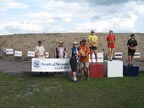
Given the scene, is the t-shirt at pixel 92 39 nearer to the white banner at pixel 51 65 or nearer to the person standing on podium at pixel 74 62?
the person standing on podium at pixel 74 62

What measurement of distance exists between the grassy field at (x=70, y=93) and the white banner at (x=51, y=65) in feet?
2.15

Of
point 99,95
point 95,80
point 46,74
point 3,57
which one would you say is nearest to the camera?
point 99,95

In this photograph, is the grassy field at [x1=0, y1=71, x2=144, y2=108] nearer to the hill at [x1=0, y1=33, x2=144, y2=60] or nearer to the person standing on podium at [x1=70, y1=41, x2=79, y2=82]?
the person standing on podium at [x1=70, y1=41, x2=79, y2=82]

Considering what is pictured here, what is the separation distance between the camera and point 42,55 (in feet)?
72.1

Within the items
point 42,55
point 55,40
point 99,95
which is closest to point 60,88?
point 99,95

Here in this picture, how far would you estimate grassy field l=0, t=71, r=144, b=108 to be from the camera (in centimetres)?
1659

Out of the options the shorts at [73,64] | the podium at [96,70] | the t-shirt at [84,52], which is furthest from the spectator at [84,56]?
the shorts at [73,64]

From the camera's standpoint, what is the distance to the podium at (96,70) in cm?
2128

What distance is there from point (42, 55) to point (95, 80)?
3345 millimetres

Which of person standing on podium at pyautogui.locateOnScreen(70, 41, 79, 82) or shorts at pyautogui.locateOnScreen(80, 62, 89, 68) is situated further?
shorts at pyautogui.locateOnScreen(80, 62, 89, 68)

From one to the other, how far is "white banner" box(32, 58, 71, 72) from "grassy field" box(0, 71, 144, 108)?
2.15 ft

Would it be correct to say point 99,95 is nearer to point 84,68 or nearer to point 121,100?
point 121,100

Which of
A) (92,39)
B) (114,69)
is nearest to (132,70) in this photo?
(114,69)

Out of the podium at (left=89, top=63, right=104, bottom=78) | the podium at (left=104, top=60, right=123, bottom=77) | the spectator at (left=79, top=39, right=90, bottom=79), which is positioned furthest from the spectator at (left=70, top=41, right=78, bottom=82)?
the podium at (left=104, top=60, right=123, bottom=77)
